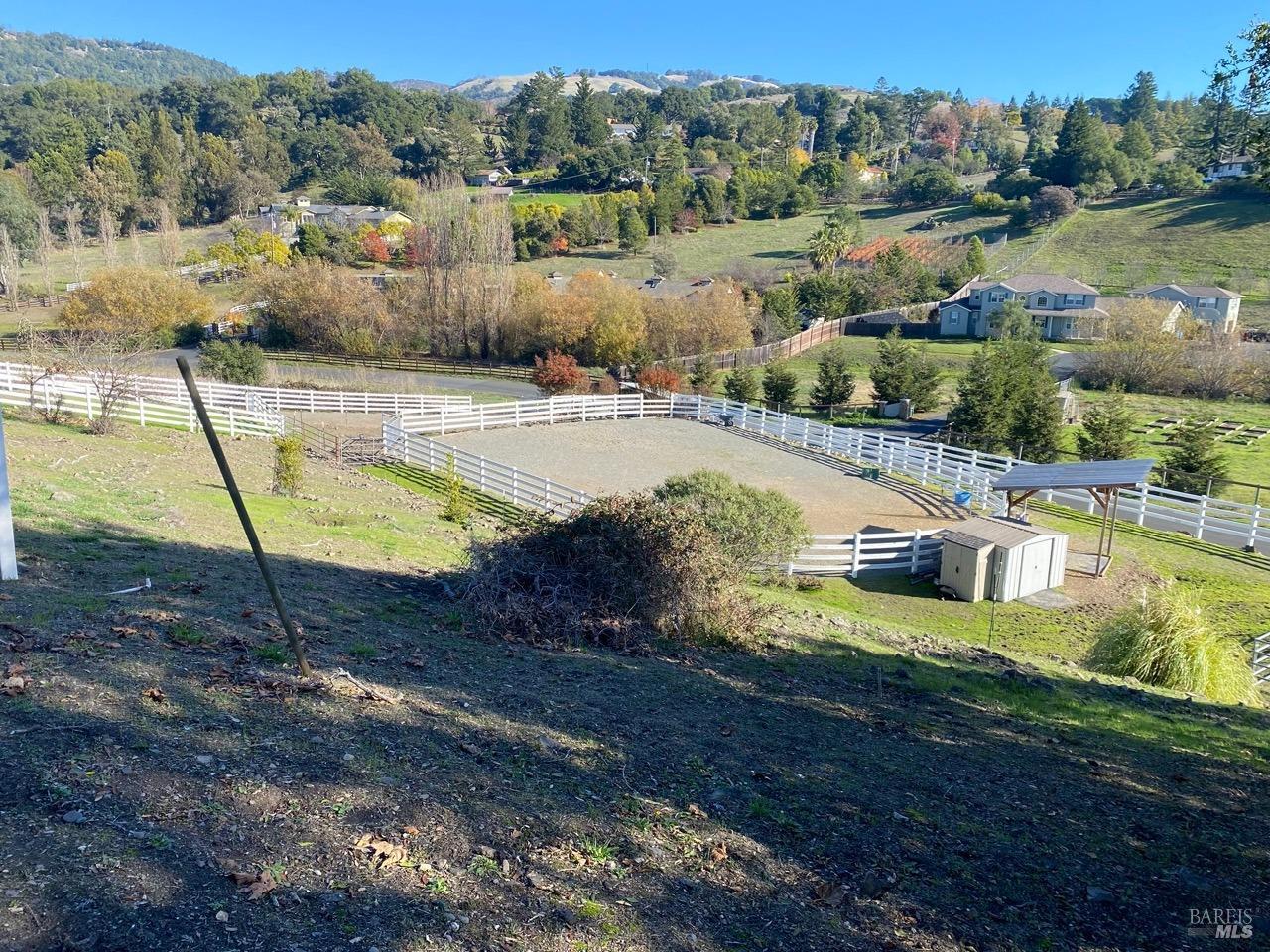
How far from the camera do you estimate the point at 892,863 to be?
6355 millimetres

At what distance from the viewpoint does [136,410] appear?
26.3 m

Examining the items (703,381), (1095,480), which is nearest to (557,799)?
(1095,480)

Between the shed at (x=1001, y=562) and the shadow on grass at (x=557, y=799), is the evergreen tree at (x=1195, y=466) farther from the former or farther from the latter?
the shadow on grass at (x=557, y=799)

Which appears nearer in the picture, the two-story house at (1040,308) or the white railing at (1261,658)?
the white railing at (1261,658)

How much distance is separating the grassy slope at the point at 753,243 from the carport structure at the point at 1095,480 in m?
64.4

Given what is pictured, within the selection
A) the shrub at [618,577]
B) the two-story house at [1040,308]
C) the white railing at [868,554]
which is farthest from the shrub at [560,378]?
the two-story house at [1040,308]

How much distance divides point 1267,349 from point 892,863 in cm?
6072

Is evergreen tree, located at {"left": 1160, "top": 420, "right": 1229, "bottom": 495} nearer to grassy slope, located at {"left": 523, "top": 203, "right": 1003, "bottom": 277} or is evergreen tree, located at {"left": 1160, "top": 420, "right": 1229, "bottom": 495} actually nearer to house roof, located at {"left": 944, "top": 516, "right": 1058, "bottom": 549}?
house roof, located at {"left": 944, "top": 516, "right": 1058, "bottom": 549}

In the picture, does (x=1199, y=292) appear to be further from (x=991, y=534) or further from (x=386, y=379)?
(x=991, y=534)

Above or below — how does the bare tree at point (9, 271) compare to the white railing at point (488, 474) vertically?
above

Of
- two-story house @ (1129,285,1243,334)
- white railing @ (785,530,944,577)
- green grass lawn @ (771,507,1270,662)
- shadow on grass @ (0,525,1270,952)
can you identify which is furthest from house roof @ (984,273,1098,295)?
→ shadow on grass @ (0,525,1270,952)

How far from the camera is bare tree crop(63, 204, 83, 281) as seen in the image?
2633 inches

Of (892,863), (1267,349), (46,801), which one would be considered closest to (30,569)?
(46,801)

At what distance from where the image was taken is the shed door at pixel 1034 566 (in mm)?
18078
